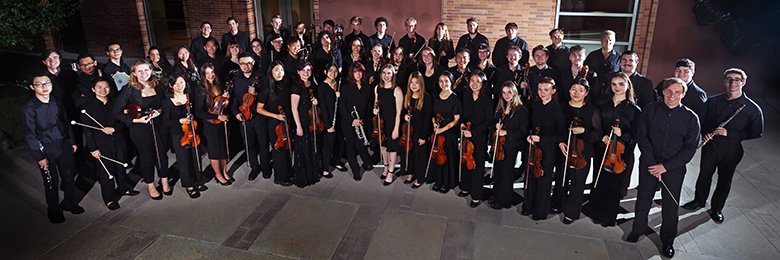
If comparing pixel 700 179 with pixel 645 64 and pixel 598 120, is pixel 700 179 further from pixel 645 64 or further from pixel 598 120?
pixel 645 64

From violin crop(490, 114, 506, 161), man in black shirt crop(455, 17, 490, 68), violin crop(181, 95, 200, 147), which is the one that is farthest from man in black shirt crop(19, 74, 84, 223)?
man in black shirt crop(455, 17, 490, 68)

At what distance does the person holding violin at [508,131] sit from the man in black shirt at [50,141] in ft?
14.3

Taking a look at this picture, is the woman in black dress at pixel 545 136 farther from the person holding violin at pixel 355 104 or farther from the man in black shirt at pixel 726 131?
the person holding violin at pixel 355 104

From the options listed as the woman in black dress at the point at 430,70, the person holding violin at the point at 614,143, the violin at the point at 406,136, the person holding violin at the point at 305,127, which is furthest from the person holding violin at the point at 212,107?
the person holding violin at the point at 614,143

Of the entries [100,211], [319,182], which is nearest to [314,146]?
[319,182]

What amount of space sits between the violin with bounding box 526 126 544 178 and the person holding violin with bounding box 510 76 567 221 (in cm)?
1

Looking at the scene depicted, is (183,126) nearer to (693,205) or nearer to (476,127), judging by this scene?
(476,127)

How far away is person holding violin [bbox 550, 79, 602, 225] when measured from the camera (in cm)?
446

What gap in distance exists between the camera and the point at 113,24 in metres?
11.5

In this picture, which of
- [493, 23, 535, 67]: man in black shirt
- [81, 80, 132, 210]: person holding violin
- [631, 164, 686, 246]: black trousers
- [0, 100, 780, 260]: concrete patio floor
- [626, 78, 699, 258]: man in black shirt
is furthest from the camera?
[493, 23, 535, 67]: man in black shirt

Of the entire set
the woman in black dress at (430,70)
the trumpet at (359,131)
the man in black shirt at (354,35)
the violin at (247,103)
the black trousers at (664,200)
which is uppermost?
the man in black shirt at (354,35)

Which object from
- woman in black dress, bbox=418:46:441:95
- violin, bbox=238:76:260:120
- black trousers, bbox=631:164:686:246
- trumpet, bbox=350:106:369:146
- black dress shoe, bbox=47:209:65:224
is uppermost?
woman in black dress, bbox=418:46:441:95

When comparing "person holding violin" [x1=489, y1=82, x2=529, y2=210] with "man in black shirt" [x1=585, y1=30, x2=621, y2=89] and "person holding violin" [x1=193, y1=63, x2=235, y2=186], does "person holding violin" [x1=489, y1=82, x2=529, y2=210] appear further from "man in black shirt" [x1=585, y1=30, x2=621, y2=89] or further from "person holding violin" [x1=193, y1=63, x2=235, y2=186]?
"person holding violin" [x1=193, y1=63, x2=235, y2=186]

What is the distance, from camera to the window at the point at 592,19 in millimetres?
9578
